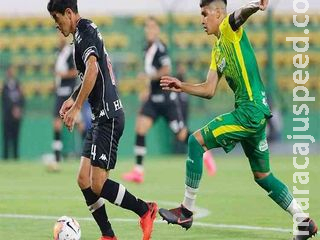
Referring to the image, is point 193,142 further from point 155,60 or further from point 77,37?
point 155,60

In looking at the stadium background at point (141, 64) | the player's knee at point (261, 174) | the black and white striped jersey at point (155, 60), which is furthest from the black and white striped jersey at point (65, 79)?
the player's knee at point (261, 174)

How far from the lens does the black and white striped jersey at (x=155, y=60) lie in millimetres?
17453

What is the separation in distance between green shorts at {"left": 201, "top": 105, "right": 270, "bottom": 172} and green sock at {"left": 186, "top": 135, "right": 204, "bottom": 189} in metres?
0.10

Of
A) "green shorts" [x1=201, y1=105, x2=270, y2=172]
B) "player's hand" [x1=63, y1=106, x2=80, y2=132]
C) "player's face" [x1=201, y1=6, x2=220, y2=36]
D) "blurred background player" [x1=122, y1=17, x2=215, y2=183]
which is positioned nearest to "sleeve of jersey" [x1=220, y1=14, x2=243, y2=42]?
"player's face" [x1=201, y1=6, x2=220, y2=36]

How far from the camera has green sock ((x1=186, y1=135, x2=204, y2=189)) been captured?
980 cm

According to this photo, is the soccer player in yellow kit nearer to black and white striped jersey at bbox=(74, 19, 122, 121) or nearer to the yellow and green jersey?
the yellow and green jersey

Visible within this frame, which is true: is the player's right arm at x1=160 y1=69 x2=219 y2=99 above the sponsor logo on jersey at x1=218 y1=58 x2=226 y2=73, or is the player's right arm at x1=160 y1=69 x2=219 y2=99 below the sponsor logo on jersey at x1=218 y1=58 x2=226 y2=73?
below

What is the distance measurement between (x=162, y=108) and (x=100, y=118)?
816cm

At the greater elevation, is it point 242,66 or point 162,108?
point 242,66

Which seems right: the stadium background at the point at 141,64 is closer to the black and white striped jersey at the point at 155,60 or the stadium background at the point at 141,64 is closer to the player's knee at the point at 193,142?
the black and white striped jersey at the point at 155,60

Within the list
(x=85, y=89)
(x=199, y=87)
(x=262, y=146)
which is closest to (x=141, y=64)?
(x=199, y=87)

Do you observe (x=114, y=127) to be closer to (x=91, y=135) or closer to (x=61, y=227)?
(x=91, y=135)

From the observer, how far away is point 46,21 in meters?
28.6

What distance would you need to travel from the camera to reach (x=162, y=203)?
1327 cm
